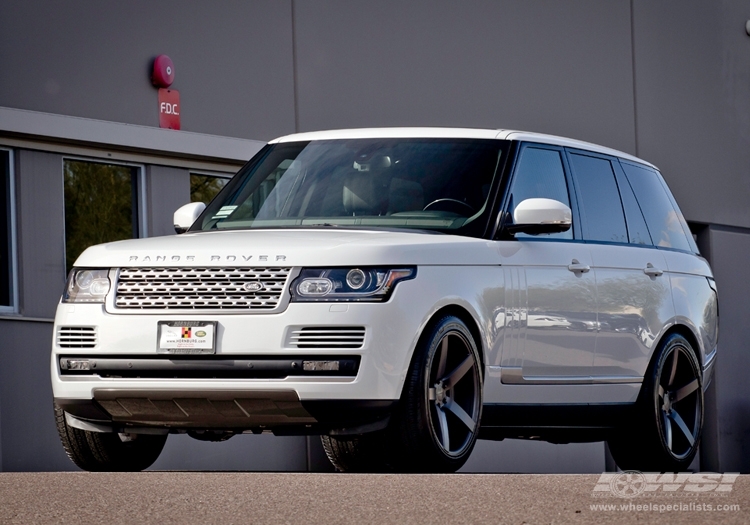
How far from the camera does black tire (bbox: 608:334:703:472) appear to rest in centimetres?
959

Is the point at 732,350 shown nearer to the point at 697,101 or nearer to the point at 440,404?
the point at 697,101

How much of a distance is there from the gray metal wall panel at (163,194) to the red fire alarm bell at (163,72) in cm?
82

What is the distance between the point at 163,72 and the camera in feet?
48.1

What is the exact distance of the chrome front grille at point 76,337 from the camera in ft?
24.5

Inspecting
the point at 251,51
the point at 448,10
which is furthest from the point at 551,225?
the point at 448,10

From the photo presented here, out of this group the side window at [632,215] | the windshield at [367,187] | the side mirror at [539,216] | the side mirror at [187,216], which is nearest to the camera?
Result: the side mirror at [539,216]

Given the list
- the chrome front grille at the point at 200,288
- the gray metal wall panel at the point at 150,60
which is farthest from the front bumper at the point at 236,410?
the gray metal wall panel at the point at 150,60

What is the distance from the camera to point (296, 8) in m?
16.3

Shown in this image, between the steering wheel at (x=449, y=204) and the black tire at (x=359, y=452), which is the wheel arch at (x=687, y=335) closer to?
the steering wheel at (x=449, y=204)

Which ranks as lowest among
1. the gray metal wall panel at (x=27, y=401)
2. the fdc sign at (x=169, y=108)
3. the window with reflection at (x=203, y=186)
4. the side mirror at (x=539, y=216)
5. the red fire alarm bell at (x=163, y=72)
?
the gray metal wall panel at (x=27, y=401)

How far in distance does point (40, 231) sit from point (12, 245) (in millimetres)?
311

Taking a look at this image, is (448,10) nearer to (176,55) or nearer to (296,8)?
(296,8)

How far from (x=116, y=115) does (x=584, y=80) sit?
822 cm

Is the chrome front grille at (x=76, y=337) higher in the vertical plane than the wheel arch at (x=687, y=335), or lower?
higher
